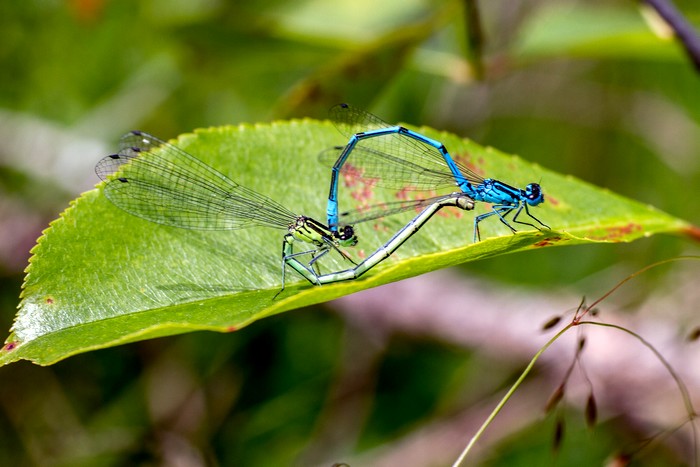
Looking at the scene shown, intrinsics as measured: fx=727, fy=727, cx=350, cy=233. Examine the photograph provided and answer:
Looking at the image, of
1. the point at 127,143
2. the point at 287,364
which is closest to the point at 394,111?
the point at 287,364

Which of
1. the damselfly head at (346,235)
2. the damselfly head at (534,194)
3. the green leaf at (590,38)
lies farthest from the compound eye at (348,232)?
the green leaf at (590,38)

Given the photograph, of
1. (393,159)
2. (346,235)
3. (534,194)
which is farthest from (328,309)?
(534,194)

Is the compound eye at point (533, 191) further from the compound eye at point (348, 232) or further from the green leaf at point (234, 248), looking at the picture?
the compound eye at point (348, 232)

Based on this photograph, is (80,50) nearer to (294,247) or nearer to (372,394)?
(372,394)

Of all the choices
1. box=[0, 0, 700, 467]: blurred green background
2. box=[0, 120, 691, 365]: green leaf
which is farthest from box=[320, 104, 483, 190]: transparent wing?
box=[0, 0, 700, 467]: blurred green background

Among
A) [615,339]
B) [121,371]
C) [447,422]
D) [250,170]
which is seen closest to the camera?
[250,170]

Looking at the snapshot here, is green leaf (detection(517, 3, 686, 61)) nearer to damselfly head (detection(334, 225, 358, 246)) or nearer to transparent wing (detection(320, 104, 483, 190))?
transparent wing (detection(320, 104, 483, 190))

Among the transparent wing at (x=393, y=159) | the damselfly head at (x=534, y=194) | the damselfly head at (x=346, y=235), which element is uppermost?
the transparent wing at (x=393, y=159)
